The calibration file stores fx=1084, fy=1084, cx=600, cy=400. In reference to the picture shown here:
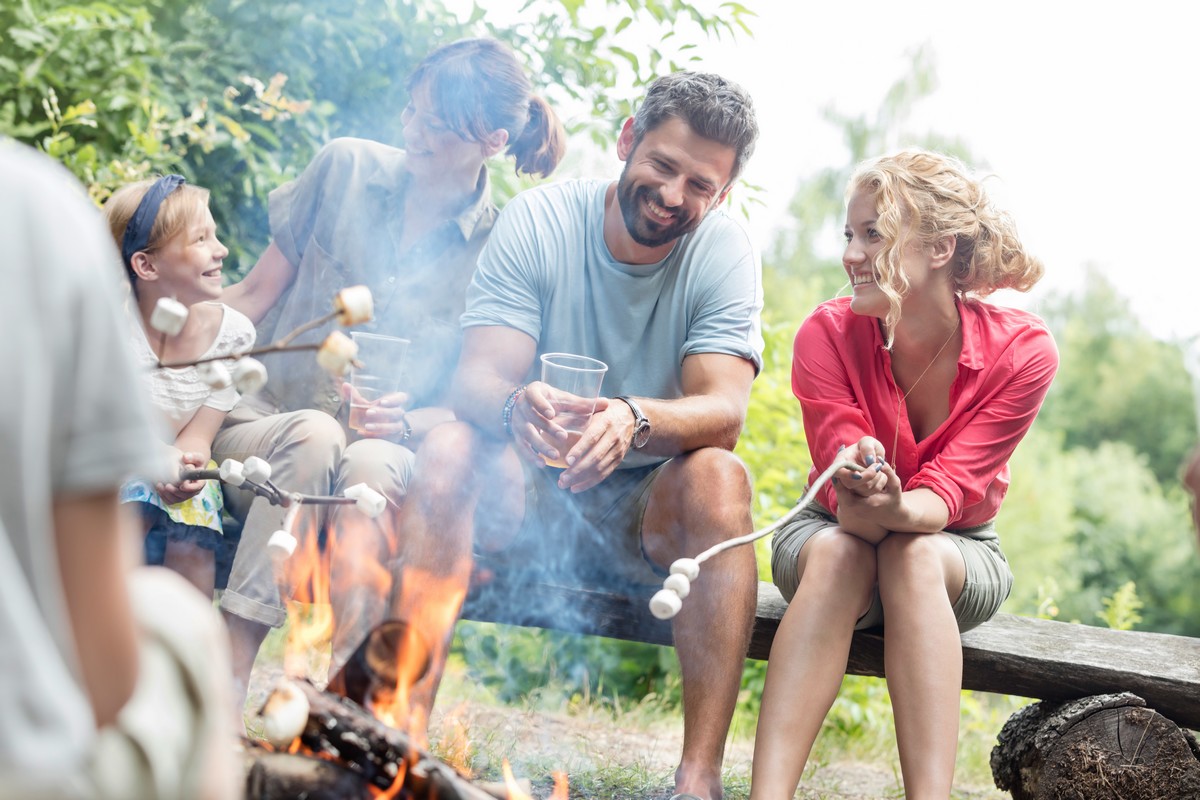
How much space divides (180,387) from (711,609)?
1374 millimetres

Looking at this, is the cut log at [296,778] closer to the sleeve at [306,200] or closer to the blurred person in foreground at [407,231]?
the blurred person in foreground at [407,231]

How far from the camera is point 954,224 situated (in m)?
2.61

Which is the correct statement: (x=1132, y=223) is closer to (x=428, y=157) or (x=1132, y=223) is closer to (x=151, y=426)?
(x=428, y=157)

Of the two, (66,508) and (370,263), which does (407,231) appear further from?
(66,508)

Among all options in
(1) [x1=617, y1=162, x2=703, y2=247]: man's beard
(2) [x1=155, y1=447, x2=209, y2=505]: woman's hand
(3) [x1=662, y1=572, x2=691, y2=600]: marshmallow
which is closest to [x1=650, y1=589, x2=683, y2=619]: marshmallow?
(3) [x1=662, y1=572, x2=691, y2=600]: marshmallow

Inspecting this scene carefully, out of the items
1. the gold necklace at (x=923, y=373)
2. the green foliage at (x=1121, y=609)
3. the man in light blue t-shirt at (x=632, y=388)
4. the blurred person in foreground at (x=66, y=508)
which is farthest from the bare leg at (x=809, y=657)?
the green foliage at (x=1121, y=609)

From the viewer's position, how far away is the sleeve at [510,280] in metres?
2.80

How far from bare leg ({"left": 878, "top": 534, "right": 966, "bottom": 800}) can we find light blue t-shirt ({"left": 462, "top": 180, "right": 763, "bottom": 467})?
2.36 ft

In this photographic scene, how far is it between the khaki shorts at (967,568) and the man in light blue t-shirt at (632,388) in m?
0.17

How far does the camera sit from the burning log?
156cm

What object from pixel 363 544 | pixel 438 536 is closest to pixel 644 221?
pixel 438 536

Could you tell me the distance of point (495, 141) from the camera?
10.1ft

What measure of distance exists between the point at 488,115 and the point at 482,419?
3.08 feet

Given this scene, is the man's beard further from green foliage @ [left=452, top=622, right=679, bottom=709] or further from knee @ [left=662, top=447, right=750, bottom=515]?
green foliage @ [left=452, top=622, right=679, bottom=709]
